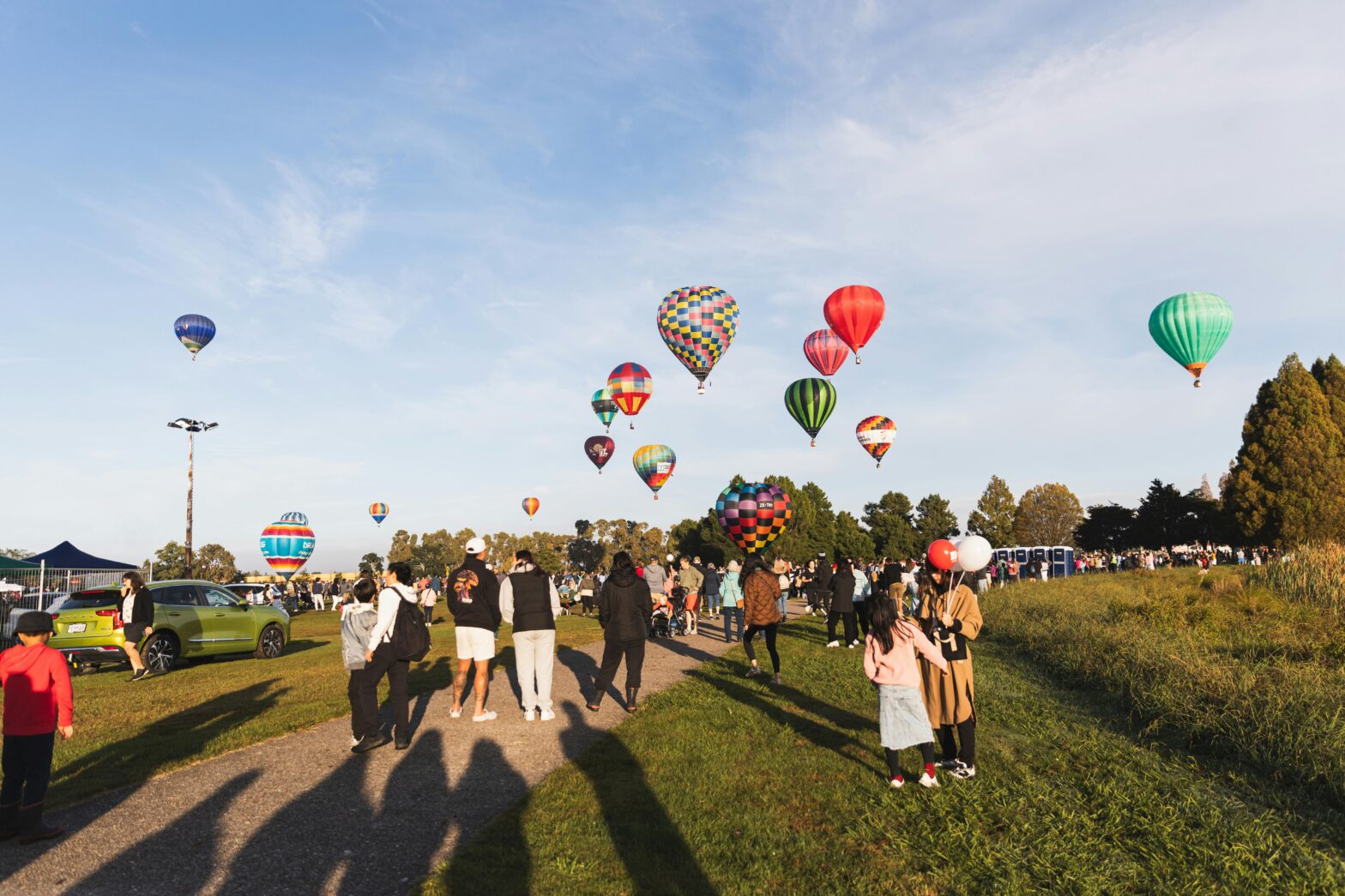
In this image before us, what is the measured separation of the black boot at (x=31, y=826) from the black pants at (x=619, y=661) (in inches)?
225

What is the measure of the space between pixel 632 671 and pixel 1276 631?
1025 cm

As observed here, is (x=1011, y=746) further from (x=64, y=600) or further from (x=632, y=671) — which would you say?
(x=64, y=600)

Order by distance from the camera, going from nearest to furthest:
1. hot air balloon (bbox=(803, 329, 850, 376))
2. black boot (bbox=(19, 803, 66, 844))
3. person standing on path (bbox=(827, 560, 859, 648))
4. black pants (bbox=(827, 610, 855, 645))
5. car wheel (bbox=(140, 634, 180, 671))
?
black boot (bbox=(19, 803, 66, 844))
car wheel (bbox=(140, 634, 180, 671))
person standing on path (bbox=(827, 560, 859, 648))
black pants (bbox=(827, 610, 855, 645))
hot air balloon (bbox=(803, 329, 850, 376))

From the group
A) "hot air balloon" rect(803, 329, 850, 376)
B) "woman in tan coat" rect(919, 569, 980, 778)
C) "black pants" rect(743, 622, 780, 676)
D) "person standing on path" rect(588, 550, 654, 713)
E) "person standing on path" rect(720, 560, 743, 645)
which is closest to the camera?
"woman in tan coat" rect(919, 569, 980, 778)

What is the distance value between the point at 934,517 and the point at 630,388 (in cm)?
7769

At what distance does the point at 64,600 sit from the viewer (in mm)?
14188

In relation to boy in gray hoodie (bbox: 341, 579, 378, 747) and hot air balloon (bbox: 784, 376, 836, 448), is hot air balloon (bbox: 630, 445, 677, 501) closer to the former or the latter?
hot air balloon (bbox: 784, 376, 836, 448)

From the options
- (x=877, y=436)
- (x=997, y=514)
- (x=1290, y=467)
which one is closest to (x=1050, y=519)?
(x=997, y=514)

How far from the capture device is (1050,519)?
103312mm

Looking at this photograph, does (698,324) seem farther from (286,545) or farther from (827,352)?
(286,545)

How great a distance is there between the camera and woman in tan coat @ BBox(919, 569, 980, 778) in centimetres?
→ 685

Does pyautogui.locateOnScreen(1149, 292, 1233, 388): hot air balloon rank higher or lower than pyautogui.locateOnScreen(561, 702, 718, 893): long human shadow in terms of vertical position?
higher

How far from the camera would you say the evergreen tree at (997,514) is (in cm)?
10338

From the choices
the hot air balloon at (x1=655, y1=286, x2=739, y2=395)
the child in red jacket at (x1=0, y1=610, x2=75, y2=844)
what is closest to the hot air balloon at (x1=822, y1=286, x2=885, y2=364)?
the hot air balloon at (x1=655, y1=286, x2=739, y2=395)
